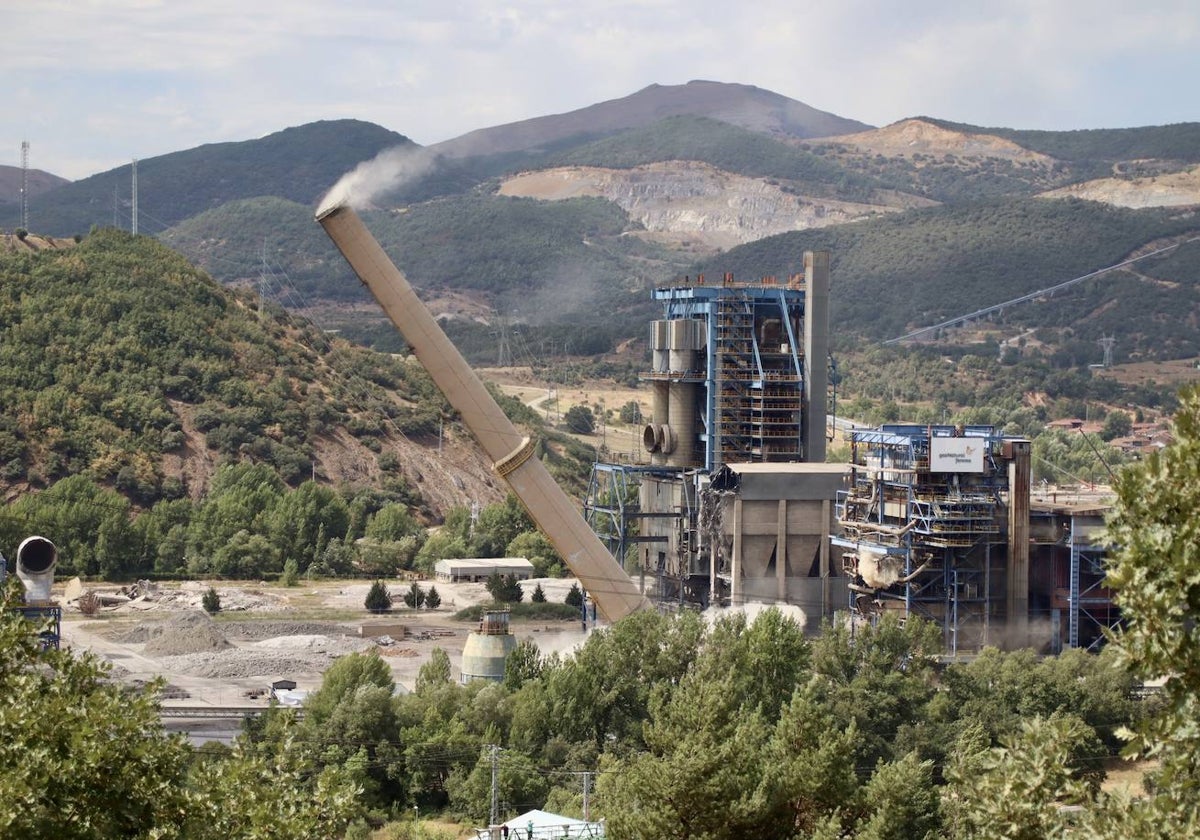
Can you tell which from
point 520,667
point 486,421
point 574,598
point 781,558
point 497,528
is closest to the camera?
point 520,667

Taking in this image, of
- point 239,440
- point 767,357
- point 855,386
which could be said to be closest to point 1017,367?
point 855,386

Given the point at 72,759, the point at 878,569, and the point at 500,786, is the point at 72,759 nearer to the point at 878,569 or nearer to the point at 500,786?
the point at 500,786

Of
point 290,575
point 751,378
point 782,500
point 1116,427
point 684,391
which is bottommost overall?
point 290,575

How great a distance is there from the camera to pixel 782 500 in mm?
60219

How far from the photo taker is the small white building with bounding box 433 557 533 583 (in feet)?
293

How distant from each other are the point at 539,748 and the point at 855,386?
118347mm

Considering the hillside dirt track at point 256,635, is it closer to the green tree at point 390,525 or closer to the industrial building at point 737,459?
the industrial building at point 737,459

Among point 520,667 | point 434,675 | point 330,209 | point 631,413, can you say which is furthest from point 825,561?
point 631,413

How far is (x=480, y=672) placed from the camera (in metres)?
54.2

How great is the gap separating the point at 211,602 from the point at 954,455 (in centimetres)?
3561

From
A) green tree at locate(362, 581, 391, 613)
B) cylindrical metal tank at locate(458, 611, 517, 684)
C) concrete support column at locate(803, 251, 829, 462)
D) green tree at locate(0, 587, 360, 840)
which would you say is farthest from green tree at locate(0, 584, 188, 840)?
green tree at locate(362, 581, 391, 613)

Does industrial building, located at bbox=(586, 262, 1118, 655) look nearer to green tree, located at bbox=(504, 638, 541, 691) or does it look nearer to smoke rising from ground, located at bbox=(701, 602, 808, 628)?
smoke rising from ground, located at bbox=(701, 602, 808, 628)

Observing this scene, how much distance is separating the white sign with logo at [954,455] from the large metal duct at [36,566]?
956 inches

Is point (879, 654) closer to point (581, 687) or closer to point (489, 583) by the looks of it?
point (581, 687)
